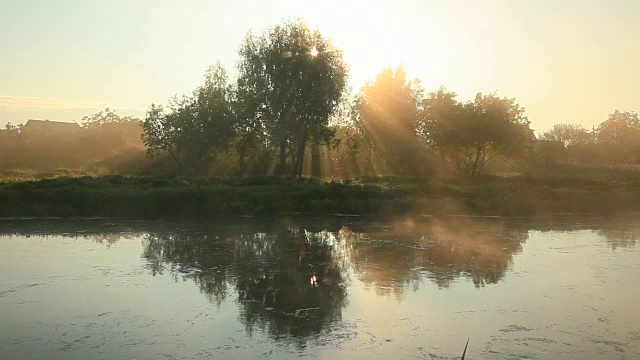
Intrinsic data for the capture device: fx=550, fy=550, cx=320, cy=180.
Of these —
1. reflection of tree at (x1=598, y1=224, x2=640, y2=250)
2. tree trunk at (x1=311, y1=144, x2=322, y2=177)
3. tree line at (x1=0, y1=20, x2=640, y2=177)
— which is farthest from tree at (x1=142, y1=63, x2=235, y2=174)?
reflection of tree at (x1=598, y1=224, x2=640, y2=250)

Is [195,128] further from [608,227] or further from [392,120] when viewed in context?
[608,227]

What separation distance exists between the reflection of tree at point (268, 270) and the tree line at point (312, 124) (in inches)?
722

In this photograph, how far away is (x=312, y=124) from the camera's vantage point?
3872 centimetres

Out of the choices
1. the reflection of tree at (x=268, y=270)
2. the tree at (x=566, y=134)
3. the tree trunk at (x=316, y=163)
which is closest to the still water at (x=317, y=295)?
the reflection of tree at (x=268, y=270)

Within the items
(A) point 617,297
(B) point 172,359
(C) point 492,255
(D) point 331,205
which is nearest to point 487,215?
(D) point 331,205

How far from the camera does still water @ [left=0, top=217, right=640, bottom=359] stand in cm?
812

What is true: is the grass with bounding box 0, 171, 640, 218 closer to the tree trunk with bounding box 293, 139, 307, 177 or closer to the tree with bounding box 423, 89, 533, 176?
the tree trunk with bounding box 293, 139, 307, 177

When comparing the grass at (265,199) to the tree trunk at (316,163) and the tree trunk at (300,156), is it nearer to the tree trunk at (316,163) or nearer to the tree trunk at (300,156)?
the tree trunk at (300,156)

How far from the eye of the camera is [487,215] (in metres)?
27.3

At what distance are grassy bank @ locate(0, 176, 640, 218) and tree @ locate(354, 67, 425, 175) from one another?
54.0ft

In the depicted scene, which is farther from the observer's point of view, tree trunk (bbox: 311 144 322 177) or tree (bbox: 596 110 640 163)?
tree (bbox: 596 110 640 163)

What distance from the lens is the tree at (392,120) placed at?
48906 mm

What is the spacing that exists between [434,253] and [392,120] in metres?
35.3

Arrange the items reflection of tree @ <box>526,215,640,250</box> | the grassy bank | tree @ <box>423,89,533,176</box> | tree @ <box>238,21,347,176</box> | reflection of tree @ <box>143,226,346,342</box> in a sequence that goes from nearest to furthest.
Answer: reflection of tree @ <box>143,226,346,342</box>, reflection of tree @ <box>526,215,640,250</box>, the grassy bank, tree @ <box>238,21,347,176</box>, tree @ <box>423,89,533,176</box>
